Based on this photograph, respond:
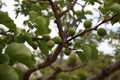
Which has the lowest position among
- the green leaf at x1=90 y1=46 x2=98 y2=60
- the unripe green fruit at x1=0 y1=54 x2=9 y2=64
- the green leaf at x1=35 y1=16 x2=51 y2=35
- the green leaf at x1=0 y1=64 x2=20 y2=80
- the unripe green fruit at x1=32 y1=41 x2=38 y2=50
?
the green leaf at x1=0 y1=64 x2=20 y2=80

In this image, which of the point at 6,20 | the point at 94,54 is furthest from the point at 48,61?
the point at 6,20

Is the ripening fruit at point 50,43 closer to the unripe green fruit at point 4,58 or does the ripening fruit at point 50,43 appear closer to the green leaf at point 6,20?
the green leaf at point 6,20

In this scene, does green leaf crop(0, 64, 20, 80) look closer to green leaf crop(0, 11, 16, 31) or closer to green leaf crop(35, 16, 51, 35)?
green leaf crop(0, 11, 16, 31)

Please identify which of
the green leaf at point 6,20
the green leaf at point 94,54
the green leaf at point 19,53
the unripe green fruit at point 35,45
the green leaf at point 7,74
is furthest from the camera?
the green leaf at point 94,54

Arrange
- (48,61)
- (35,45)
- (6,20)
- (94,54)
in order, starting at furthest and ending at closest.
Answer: (48,61), (94,54), (35,45), (6,20)

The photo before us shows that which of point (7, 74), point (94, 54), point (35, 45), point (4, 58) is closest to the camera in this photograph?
point (7, 74)

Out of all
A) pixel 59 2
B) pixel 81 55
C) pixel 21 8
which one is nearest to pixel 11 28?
pixel 81 55

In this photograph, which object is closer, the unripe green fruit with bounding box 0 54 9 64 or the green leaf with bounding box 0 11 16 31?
the unripe green fruit with bounding box 0 54 9 64

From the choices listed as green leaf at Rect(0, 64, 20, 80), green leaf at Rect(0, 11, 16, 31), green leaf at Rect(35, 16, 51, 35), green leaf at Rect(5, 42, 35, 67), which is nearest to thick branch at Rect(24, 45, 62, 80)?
green leaf at Rect(35, 16, 51, 35)

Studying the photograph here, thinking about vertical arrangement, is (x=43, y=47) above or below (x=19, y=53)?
above

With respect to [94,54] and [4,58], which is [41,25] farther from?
[4,58]

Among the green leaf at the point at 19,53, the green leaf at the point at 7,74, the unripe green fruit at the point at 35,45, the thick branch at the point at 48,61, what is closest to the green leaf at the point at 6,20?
the unripe green fruit at the point at 35,45

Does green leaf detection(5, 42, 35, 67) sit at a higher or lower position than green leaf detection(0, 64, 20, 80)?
Answer: higher

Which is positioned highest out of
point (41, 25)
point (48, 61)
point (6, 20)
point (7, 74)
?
point (48, 61)
